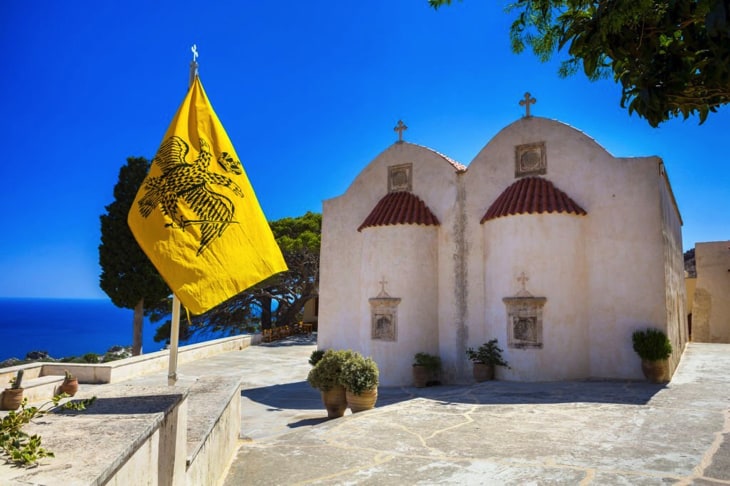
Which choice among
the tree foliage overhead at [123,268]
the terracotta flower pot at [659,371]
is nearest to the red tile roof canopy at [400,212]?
the terracotta flower pot at [659,371]

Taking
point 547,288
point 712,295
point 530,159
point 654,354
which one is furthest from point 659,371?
point 712,295

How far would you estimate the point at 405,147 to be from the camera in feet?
58.1

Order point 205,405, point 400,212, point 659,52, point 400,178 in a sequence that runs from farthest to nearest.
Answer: point 400,178
point 400,212
point 205,405
point 659,52

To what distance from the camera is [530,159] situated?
49.8 ft

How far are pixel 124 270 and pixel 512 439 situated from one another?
20286mm

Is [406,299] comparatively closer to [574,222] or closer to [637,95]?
[574,222]

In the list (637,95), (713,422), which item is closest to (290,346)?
(713,422)

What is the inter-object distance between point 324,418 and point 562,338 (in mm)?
6983

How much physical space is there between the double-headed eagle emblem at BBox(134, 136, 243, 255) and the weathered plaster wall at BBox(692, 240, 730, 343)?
2942 cm

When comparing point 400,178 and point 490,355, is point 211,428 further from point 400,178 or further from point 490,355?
point 400,178

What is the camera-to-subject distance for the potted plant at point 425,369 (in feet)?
48.6

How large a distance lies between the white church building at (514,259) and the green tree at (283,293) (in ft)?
46.1

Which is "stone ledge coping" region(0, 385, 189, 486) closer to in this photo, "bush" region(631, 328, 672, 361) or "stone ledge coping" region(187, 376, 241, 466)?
"stone ledge coping" region(187, 376, 241, 466)

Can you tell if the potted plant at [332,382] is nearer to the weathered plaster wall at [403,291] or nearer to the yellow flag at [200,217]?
the yellow flag at [200,217]
